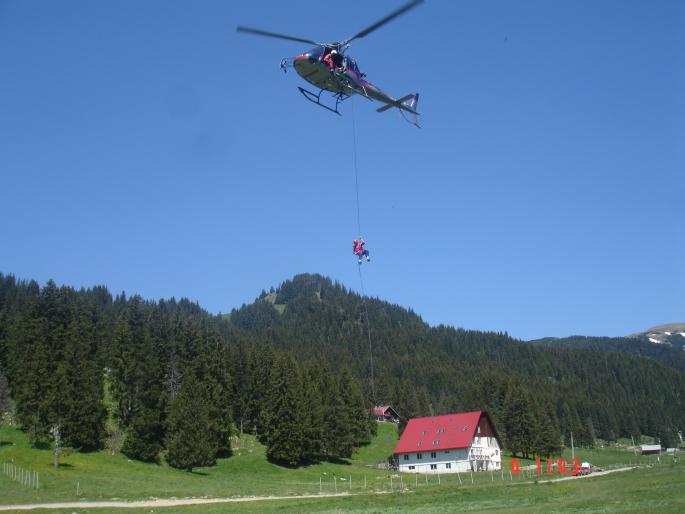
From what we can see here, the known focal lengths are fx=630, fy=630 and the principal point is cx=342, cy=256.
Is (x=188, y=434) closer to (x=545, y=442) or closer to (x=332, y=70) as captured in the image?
(x=332, y=70)

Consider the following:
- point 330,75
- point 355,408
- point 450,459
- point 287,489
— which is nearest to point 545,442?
point 450,459

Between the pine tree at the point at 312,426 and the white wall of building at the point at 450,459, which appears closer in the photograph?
the pine tree at the point at 312,426

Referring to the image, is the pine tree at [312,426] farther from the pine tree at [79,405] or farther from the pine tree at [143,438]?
the pine tree at [79,405]

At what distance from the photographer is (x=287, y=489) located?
4369 cm

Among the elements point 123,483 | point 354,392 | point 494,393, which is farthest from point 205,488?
point 494,393

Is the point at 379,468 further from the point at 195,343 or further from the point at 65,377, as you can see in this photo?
the point at 65,377

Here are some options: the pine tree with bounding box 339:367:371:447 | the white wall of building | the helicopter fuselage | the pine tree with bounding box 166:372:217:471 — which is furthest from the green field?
the pine tree with bounding box 339:367:371:447

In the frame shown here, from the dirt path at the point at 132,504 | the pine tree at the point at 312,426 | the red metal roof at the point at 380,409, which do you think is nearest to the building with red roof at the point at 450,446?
the pine tree at the point at 312,426

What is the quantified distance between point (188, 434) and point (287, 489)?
55.9 feet

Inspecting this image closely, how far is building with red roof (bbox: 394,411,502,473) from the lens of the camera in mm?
73125

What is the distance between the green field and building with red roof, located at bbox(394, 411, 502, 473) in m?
12.0

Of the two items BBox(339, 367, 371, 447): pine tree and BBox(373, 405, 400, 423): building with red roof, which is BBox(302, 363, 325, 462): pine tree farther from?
BBox(373, 405, 400, 423): building with red roof

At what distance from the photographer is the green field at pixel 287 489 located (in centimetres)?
2806

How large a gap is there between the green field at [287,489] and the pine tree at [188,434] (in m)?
1.28
